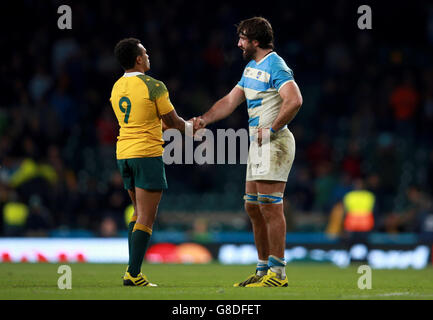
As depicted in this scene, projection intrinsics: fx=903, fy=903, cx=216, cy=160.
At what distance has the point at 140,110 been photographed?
7926 mm

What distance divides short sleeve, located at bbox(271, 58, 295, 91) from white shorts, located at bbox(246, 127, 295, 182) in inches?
17.4

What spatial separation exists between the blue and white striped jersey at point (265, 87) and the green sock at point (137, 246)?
4.66ft

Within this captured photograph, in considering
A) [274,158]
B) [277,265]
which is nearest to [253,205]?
[274,158]

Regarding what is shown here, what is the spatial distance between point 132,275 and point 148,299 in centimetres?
125

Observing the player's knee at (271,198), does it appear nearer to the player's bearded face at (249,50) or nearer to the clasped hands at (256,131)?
the clasped hands at (256,131)

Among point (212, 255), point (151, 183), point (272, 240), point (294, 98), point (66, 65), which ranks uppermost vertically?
point (66, 65)

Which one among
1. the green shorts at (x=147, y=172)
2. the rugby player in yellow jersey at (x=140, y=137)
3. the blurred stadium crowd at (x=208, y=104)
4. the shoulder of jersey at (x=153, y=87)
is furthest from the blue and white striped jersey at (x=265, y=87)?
the blurred stadium crowd at (x=208, y=104)

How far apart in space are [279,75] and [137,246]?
1.96 metres

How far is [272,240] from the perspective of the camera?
7.98m

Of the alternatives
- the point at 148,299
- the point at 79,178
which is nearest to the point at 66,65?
the point at 79,178

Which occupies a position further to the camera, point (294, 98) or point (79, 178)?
point (79, 178)

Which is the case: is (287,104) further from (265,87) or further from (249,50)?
(249,50)

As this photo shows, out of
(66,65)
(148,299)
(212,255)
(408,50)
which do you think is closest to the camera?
(148,299)
